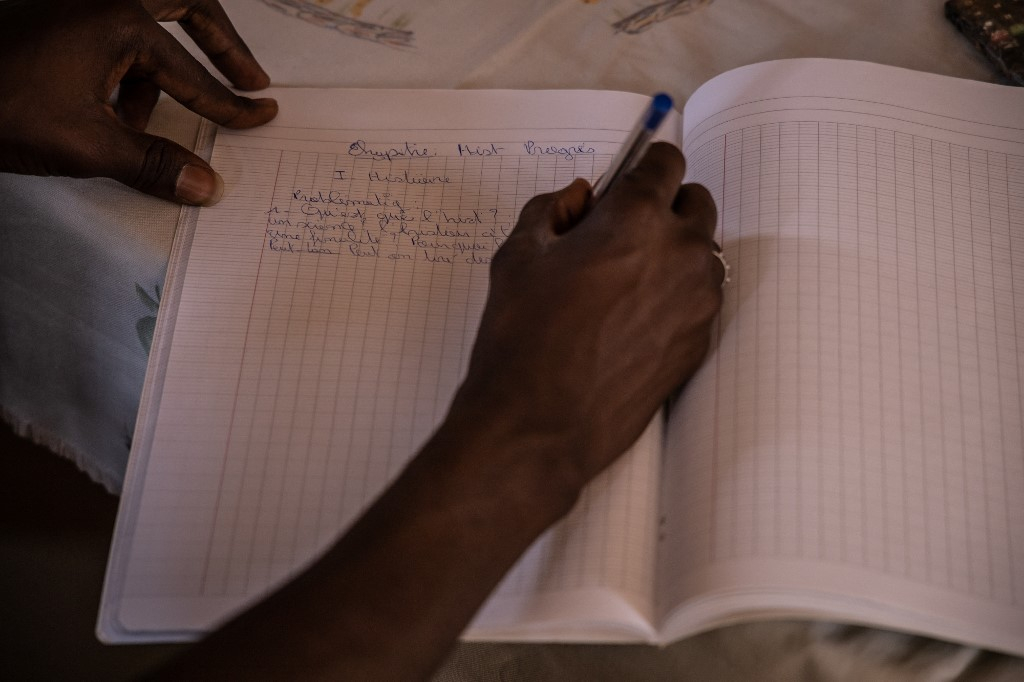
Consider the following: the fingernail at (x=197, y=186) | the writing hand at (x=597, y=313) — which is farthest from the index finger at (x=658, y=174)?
the fingernail at (x=197, y=186)

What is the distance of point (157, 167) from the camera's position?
0.58m

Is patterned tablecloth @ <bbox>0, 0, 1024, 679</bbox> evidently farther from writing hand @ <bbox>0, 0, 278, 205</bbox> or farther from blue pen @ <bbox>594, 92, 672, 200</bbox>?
blue pen @ <bbox>594, 92, 672, 200</bbox>

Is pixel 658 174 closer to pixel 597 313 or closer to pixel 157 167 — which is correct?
pixel 597 313

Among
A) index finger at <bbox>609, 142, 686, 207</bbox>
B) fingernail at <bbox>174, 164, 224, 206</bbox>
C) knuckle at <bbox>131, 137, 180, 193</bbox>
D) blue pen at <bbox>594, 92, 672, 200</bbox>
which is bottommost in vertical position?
fingernail at <bbox>174, 164, 224, 206</bbox>

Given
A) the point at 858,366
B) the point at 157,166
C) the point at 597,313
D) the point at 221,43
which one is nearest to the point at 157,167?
the point at 157,166

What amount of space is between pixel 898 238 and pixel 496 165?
0.28 meters

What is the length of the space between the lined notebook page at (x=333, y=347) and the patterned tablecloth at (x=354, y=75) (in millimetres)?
48

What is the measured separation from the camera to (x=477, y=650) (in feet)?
2.00

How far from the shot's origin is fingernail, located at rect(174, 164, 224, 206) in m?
0.58

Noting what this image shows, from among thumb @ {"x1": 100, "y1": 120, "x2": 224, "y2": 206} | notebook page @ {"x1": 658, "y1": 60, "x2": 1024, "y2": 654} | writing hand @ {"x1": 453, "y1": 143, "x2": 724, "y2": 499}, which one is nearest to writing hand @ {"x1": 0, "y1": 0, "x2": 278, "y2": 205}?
thumb @ {"x1": 100, "y1": 120, "x2": 224, "y2": 206}

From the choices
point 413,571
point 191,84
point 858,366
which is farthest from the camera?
point 191,84

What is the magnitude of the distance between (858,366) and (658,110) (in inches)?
7.9

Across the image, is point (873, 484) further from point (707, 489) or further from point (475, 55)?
point (475, 55)

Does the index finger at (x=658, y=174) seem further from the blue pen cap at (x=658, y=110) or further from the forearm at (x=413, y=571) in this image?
the forearm at (x=413, y=571)
